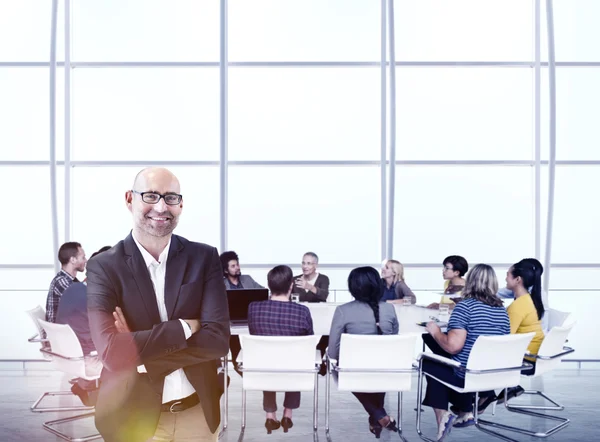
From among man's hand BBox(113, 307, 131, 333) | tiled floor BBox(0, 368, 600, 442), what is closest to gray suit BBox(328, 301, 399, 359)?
tiled floor BBox(0, 368, 600, 442)

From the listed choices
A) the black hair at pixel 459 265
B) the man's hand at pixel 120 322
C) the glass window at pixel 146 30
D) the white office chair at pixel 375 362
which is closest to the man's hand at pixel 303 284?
the black hair at pixel 459 265

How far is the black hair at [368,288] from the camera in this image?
438 cm

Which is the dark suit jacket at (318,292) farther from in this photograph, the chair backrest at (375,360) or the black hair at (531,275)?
the chair backrest at (375,360)

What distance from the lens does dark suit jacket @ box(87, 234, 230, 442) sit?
1718 millimetres

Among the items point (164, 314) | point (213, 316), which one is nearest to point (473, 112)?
point (213, 316)

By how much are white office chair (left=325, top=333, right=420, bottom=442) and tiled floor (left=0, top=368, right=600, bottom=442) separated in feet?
1.75

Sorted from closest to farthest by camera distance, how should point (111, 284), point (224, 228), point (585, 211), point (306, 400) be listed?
point (111, 284), point (306, 400), point (224, 228), point (585, 211)

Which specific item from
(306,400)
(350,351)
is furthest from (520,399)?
(350,351)

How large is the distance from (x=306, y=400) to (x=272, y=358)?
5.64 feet

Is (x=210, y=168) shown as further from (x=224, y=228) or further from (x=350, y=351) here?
(x=350, y=351)

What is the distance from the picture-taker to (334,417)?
197 inches

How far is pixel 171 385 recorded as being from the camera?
186 cm

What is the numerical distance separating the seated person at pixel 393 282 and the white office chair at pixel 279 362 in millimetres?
2639

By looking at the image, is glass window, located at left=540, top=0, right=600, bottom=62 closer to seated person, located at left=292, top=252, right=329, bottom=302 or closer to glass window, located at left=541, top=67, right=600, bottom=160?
glass window, located at left=541, top=67, right=600, bottom=160
